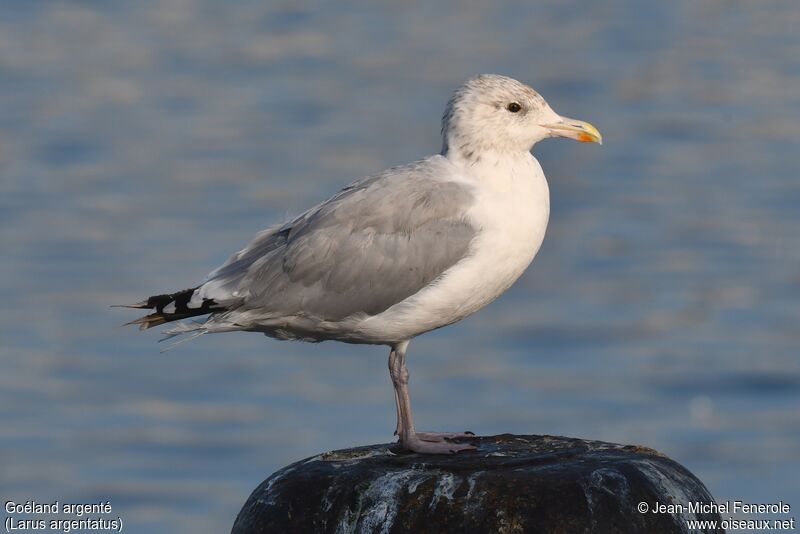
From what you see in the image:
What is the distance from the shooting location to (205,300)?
8.45 m

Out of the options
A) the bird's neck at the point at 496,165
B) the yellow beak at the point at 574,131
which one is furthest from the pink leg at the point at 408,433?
the yellow beak at the point at 574,131

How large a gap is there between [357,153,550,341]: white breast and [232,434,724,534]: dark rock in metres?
1.00

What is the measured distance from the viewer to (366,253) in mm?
8414

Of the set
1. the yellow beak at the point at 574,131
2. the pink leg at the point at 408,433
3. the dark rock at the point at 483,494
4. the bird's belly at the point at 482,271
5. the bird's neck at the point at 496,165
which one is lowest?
the dark rock at the point at 483,494

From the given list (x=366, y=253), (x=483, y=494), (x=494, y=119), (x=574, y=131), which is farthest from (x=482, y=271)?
(x=483, y=494)

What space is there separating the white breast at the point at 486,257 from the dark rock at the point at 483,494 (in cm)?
100

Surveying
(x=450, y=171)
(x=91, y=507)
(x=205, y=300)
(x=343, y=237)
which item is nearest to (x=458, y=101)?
(x=450, y=171)

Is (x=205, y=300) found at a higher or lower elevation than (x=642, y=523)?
higher

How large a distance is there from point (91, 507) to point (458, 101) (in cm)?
942

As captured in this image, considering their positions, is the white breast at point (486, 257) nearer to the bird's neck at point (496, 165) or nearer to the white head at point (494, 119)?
the bird's neck at point (496, 165)

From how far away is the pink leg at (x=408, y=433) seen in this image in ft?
26.0

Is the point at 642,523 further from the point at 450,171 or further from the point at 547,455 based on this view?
the point at 450,171

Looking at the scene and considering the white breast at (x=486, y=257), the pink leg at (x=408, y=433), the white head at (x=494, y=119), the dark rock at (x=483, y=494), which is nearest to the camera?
the dark rock at (x=483, y=494)

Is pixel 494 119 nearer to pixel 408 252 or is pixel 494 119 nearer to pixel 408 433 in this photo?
pixel 408 252
